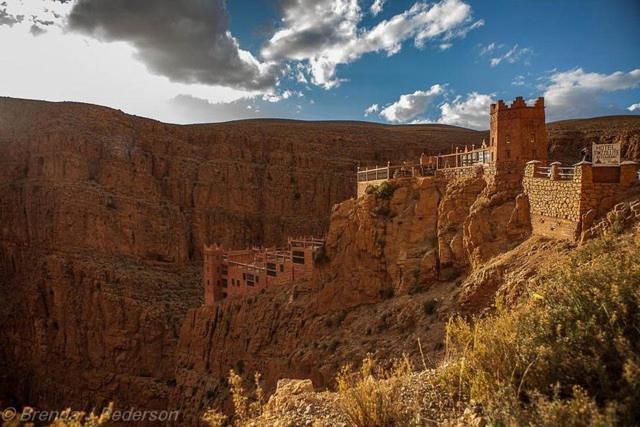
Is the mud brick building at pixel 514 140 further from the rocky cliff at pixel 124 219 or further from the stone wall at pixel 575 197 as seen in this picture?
the rocky cliff at pixel 124 219

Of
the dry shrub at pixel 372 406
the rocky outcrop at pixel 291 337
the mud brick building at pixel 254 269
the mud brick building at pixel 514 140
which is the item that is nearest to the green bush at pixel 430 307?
the rocky outcrop at pixel 291 337

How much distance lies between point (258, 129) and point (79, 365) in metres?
36.1

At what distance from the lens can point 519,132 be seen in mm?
18766

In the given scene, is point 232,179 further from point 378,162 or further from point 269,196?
point 378,162

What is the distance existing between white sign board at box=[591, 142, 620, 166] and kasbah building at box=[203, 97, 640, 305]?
77 millimetres

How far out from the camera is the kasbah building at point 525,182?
13336mm

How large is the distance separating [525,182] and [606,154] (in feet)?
9.10

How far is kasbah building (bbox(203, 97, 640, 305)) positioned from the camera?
13336mm

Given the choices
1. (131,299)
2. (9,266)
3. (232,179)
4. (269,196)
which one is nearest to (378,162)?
(269,196)

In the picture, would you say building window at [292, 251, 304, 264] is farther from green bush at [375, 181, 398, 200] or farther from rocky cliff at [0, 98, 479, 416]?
rocky cliff at [0, 98, 479, 416]

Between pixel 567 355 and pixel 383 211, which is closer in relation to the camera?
pixel 567 355

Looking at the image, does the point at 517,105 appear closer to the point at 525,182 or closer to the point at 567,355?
the point at 525,182

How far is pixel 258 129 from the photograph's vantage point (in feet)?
200

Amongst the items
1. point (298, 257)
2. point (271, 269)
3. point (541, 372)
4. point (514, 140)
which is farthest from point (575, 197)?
point (271, 269)
